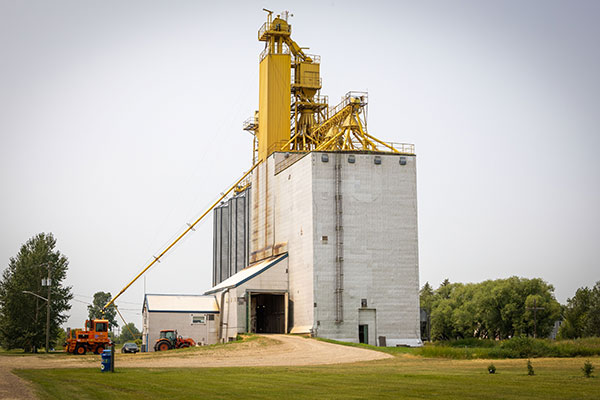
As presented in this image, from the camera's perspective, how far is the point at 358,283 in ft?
198

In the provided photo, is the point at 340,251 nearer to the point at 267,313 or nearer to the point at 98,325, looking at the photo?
the point at 267,313

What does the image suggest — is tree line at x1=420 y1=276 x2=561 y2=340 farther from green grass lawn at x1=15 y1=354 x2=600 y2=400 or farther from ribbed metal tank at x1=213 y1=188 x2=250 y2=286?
green grass lawn at x1=15 y1=354 x2=600 y2=400

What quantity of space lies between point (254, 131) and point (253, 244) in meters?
19.9

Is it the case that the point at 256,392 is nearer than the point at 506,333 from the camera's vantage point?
Yes

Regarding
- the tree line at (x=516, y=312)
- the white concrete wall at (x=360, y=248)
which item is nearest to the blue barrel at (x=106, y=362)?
the white concrete wall at (x=360, y=248)

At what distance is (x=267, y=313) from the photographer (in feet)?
238

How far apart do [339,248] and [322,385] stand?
3656 centimetres

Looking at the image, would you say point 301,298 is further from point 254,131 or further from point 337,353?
point 254,131

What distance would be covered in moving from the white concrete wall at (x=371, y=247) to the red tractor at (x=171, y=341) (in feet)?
39.8

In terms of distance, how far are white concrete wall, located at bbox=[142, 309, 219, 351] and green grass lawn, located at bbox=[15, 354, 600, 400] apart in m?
35.2

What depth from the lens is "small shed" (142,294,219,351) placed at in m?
67.1

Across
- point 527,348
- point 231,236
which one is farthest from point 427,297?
point 527,348

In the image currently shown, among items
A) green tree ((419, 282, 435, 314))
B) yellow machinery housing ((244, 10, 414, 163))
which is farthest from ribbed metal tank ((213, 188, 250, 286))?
green tree ((419, 282, 435, 314))

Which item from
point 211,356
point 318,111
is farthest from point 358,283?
point 318,111
